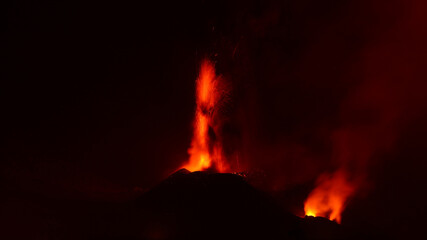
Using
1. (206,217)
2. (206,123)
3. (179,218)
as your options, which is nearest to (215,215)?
(206,217)

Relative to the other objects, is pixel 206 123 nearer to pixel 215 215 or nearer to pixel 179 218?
pixel 215 215

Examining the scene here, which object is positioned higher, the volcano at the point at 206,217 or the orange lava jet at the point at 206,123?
the orange lava jet at the point at 206,123

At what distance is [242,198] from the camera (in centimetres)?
1278

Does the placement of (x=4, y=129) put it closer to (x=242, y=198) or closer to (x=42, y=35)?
(x=42, y=35)

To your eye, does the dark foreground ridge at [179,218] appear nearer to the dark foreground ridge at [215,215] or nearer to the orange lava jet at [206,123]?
the dark foreground ridge at [215,215]

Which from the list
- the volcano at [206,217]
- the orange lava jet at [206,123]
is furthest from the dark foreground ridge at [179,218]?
the orange lava jet at [206,123]

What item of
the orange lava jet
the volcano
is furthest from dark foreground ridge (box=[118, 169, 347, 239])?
the orange lava jet

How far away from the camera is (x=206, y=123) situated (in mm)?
20922

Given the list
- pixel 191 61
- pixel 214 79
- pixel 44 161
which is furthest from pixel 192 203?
pixel 191 61

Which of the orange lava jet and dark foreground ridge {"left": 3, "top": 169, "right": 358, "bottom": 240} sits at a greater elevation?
the orange lava jet

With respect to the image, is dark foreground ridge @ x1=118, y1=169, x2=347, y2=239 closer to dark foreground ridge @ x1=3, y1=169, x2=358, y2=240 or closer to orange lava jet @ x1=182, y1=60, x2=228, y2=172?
dark foreground ridge @ x1=3, y1=169, x2=358, y2=240

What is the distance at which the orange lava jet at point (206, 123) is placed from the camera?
65.8 ft

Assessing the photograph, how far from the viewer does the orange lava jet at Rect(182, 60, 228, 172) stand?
20047 mm

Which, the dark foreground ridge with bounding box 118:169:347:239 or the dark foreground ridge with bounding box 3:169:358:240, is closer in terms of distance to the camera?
the dark foreground ridge with bounding box 3:169:358:240
